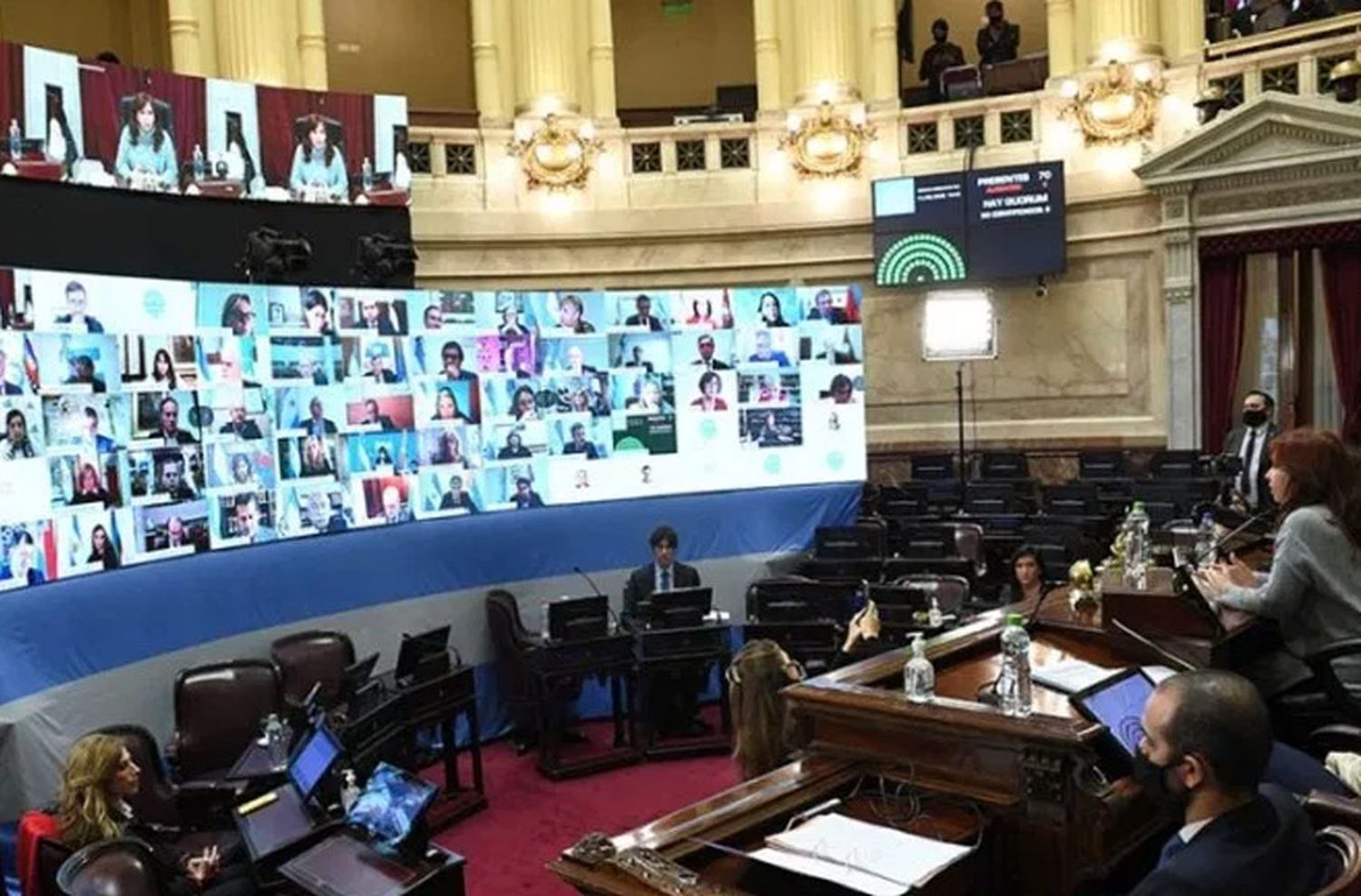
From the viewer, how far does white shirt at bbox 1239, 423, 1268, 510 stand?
28.1 ft

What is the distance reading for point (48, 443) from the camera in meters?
5.44

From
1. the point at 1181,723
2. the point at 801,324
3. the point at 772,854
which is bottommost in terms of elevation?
the point at 772,854

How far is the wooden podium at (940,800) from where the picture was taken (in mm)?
2070

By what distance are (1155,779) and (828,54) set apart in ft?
38.9

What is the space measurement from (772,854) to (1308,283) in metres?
11.2

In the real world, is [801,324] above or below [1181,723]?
above

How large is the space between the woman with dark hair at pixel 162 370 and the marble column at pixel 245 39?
6.47 meters

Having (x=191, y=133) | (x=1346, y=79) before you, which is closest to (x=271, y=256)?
(x=191, y=133)

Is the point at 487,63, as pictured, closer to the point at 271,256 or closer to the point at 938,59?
the point at 938,59

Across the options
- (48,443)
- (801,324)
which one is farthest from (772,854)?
(801,324)

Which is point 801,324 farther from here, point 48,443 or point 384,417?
point 48,443

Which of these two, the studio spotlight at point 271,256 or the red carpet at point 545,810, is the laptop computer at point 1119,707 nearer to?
the red carpet at point 545,810

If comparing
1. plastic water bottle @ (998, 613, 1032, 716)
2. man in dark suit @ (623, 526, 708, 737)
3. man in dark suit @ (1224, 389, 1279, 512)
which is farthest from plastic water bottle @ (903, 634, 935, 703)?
man in dark suit @ (1224, 389, 1279, 512)

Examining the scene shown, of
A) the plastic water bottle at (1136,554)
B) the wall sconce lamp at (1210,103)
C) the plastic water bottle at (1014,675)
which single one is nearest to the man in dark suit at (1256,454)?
the wall sconce lamp at (1210,103)
